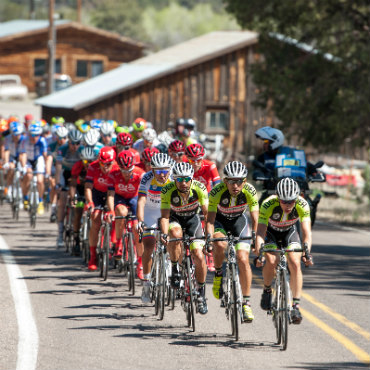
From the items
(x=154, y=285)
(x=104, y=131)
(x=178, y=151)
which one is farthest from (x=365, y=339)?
(x=104, y=131)

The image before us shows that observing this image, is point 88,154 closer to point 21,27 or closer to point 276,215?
point 276,215

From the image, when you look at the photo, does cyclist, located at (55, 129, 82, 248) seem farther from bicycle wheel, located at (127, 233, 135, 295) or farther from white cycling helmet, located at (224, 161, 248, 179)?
white cycling helmet, located at (224, 161, 248, 179)

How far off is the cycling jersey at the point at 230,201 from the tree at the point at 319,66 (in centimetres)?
1561

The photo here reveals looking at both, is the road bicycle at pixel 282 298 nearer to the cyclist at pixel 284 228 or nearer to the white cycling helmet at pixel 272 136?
the cyclist at pixel 284 228

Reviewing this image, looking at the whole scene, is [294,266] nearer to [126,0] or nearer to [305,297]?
[305,297]

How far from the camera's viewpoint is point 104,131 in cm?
1858

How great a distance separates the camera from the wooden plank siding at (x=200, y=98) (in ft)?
146

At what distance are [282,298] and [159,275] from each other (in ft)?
6.74

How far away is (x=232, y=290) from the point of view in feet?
34.1

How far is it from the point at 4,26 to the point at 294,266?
72149mm

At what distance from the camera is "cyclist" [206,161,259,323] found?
10.9m

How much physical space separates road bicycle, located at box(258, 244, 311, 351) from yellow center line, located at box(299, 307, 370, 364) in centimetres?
64

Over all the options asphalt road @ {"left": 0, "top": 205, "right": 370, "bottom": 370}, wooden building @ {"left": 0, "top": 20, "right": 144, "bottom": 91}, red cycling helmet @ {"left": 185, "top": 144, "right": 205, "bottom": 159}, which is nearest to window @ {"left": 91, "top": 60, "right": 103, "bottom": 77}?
→ wooden building @ {"left": 0, "top": 20, "right": 144, "bottom": 91}

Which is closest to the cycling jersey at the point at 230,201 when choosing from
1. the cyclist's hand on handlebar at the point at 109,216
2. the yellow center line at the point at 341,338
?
the yellow center line at the point at 341,338
